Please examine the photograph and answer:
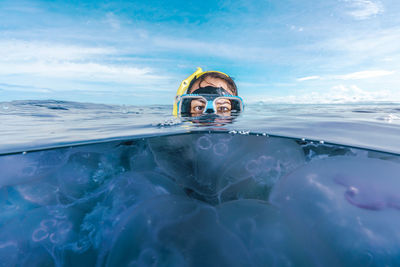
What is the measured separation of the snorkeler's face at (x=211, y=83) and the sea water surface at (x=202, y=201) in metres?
5.18

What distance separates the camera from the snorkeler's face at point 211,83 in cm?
761

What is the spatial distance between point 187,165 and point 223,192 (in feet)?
1.94

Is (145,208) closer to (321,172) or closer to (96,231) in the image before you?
(96,231)

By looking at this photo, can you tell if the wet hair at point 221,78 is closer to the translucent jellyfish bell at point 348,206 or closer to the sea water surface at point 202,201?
the sea water surface at point 202,201

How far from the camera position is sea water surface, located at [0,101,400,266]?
1.86 metres

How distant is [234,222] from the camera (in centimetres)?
210

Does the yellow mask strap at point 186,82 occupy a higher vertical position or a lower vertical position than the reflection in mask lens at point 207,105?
higher

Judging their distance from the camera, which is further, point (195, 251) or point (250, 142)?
point (250, 142)

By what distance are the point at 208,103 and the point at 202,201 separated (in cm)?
419

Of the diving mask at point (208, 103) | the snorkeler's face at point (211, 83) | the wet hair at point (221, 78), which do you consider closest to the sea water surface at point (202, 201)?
the diving mask at point (208, 103)

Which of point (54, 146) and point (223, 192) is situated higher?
point (54, 146)

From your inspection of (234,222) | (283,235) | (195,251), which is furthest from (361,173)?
(195,251)

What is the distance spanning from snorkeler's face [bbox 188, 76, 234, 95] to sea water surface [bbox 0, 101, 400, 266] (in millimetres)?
5185

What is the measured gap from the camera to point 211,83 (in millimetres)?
7668
